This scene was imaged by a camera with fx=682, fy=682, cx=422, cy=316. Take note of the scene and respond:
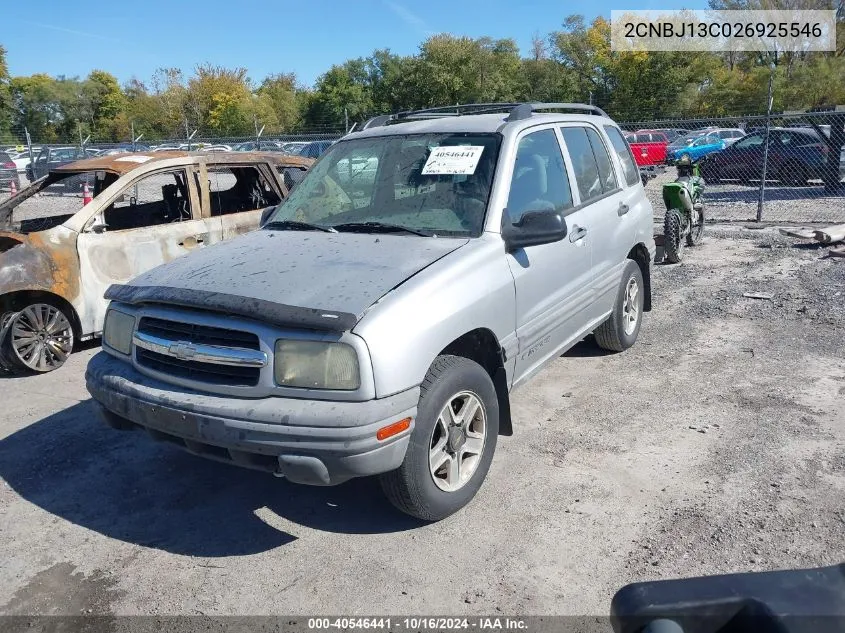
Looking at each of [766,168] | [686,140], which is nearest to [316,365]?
[766,168]

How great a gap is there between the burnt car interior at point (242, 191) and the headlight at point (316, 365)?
474cm

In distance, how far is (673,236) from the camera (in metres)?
9.13

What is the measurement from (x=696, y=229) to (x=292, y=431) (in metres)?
9.16

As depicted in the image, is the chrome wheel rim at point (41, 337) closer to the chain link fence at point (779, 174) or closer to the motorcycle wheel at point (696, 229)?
the motorcycle wheel at point (696, 229)

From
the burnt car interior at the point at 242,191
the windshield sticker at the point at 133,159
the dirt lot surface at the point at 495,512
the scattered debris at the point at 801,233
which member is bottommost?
the dirt lot surface at the point at 495,512

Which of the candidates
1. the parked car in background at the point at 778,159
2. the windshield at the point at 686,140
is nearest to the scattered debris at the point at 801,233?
the parked car in background at the point at 778,159

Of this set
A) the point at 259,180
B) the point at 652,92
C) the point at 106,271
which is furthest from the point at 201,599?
the point at 652,92

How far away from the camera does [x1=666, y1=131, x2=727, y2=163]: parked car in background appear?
26578 millimetres

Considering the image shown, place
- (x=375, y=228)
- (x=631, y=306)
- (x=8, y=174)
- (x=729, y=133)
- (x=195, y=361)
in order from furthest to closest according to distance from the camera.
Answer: (x=729, y=133) < (x=8, y=174) < (x=631, y=306) < (x=375, y=228) < (x=195, y=361)

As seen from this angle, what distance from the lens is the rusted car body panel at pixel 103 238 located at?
5.79 metres

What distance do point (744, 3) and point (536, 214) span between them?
54375mm

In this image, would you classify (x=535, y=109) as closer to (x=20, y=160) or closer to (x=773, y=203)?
(x=773, y=203)

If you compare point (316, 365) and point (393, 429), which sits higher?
point (316, 365)

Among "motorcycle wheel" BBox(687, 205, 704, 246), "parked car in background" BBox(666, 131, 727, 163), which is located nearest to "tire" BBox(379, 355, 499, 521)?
"motorcycle wheel" BBox(687, 205, 704, 246)
